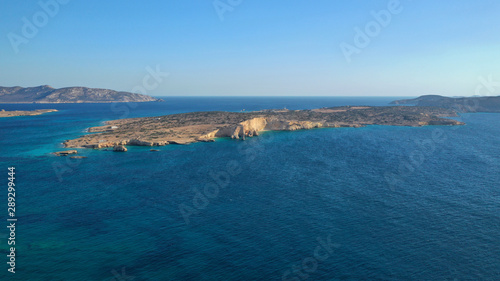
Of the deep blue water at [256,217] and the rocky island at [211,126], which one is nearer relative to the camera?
the deep blue water at [256,217]

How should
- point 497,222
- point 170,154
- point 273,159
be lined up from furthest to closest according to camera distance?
point 170,154, point 273,159, point 497,222

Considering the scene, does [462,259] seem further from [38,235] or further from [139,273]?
[38,235]

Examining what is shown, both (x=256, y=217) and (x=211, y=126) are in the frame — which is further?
(x=211, y=126)

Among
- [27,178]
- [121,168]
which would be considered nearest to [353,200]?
[121,168]

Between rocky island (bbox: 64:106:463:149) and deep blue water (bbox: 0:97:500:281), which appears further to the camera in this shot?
rocky island (bbox: 64:106:463:149)

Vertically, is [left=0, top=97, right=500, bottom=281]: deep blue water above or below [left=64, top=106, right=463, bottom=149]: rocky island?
below
